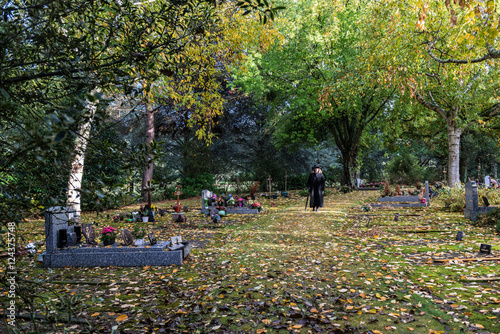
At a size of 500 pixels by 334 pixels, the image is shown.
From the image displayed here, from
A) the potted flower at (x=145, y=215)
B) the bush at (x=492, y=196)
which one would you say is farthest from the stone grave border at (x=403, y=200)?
the potted flower at (x=145, y=215)

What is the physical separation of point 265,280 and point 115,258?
11.5 feet

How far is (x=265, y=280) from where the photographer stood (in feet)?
18.8

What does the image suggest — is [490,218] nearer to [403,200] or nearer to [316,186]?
[316,186]

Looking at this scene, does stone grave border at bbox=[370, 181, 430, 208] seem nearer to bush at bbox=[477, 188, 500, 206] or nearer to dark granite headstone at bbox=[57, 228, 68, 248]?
bush at bbox=[477, 188, 500, 206]

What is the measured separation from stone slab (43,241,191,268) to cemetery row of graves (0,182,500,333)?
2 centimetres

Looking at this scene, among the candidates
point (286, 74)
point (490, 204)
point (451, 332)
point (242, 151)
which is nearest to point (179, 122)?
point (242, 151)

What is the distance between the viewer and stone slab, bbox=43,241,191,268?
7.01 m

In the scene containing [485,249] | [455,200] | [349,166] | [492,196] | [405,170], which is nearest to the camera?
[485,249]

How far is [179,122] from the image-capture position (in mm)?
24812

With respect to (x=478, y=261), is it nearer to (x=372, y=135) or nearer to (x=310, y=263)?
(x=310, y=263)

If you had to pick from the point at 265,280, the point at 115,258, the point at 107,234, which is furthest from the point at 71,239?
the point at 265,280

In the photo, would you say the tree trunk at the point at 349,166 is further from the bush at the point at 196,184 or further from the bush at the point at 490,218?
the bush at the point at 490,218

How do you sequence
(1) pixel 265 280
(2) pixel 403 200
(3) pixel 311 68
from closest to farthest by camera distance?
(1) pixel 265 280, (2) pixel 403 200, (3) pixel 311 68

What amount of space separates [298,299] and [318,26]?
19816 millimetres
